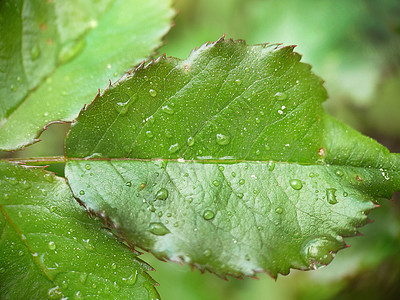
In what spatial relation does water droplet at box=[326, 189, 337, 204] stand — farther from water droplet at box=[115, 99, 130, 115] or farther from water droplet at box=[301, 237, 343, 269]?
water droplet at box=[115, 99, 130, 115]

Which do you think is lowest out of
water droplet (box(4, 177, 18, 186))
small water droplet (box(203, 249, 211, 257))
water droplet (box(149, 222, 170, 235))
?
small water droplet (box(203, 249, 211, 257))

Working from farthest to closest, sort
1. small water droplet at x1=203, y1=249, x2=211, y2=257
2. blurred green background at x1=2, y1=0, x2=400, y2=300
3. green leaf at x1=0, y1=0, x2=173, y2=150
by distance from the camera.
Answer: blurred green background at x1=2, y1=0, x2=400, y2=300, green leaf at x1=0, y1=0, x2=173, y2=150, small water droplet at x1=203, y1=249, x2=211, y2=257

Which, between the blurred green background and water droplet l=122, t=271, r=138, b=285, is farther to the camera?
the blurred green background

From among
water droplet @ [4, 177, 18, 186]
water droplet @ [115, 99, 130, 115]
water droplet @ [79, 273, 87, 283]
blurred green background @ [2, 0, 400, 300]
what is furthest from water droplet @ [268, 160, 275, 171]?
blurred green background @ [2, 0, 400, 300]

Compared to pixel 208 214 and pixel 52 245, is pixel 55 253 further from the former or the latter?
pixel 208 214

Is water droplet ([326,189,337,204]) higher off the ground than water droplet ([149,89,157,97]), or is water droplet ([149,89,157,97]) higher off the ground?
water droplet ([149,89,157,97])

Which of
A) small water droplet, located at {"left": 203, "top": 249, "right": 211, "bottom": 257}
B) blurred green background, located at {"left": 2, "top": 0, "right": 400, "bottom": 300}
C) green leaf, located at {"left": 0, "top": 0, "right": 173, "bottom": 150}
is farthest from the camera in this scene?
blurred green background, located at {"left": 2, "top": 0, "right": 400, "bottom": 300}

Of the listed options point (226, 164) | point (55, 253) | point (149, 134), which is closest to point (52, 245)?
point (55, 253)
